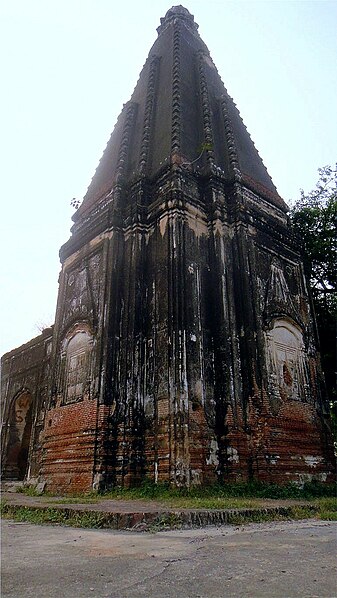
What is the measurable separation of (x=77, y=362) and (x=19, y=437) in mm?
7897

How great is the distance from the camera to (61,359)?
1072 centimetres

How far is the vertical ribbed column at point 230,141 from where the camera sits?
11589mm

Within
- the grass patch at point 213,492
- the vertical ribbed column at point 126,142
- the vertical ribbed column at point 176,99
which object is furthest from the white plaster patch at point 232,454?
the vertical ribbed column at point 126,142

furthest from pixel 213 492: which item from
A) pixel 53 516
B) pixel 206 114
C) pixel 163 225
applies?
pixel 206 114

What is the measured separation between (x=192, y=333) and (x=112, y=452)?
110 inches

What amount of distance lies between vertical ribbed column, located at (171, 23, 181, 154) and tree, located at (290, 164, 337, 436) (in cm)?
570

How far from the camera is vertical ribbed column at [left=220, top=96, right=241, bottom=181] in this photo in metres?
11.6

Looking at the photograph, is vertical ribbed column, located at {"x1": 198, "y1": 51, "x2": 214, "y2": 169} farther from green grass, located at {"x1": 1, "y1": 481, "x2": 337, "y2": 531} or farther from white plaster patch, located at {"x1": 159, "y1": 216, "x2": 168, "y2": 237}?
green grass, located at {"x1": 1, "y1": 481, "x2": 337, "y2": 531}

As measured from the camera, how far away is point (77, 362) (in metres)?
10.1

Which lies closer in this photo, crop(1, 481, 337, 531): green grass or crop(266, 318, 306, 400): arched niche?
crop(1, 481, 337, 531): green grass

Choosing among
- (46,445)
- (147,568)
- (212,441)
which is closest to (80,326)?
(46,445)

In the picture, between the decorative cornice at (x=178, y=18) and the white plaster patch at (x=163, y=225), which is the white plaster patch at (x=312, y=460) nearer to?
the white plaster patch at (x=163, y=225)

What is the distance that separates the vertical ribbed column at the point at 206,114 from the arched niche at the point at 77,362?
5427mm

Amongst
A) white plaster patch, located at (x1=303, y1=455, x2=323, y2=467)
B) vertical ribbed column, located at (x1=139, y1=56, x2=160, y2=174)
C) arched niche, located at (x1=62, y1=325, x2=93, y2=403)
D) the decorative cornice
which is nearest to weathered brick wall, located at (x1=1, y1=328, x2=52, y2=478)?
arched niche, located at (x1=62, y1=325, x2=93, y2=403)
